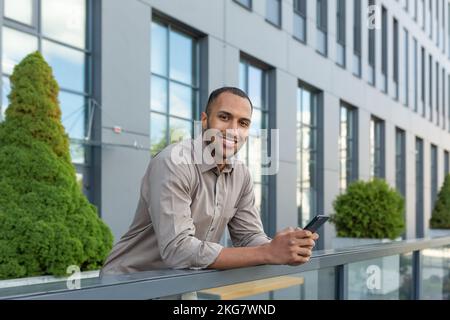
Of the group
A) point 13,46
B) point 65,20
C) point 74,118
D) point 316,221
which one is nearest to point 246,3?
point 65,20

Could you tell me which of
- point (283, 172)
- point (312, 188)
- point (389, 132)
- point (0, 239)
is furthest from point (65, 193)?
point (389, 132)

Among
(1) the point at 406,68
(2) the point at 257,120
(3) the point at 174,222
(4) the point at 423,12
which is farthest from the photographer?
(4) the point at 423,12

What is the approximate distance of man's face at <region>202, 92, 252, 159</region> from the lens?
2135 mm

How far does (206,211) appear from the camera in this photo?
2123 millimetres

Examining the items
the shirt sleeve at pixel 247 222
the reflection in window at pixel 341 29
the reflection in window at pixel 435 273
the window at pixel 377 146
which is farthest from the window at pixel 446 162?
the shirt sleeve at pixel 247 222

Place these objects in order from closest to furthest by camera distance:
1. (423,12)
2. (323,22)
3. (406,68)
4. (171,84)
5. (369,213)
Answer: (171,84), (369,213), (323,22), (406,68), (423,12)

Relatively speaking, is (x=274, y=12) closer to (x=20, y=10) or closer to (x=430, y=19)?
(x=20, y=10)

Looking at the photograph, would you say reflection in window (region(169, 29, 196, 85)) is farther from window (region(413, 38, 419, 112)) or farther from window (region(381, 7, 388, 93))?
window (region(413, 38, 419, 112))

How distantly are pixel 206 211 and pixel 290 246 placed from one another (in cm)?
37

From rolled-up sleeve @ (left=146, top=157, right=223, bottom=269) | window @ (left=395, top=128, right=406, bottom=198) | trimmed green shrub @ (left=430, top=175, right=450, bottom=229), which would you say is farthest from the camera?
window @ (left=395, top=128, right=406, bottom=198)

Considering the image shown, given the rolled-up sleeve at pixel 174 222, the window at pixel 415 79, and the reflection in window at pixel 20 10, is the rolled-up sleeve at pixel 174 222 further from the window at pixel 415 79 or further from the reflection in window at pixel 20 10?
the window at pixel 415 79

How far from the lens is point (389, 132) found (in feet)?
72.1

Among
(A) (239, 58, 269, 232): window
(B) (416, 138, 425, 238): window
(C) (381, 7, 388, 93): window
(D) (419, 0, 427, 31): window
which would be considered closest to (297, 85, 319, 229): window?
(A) (239, 58, 269, 232): window

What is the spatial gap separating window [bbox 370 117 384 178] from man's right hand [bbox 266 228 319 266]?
19580 millimetres
